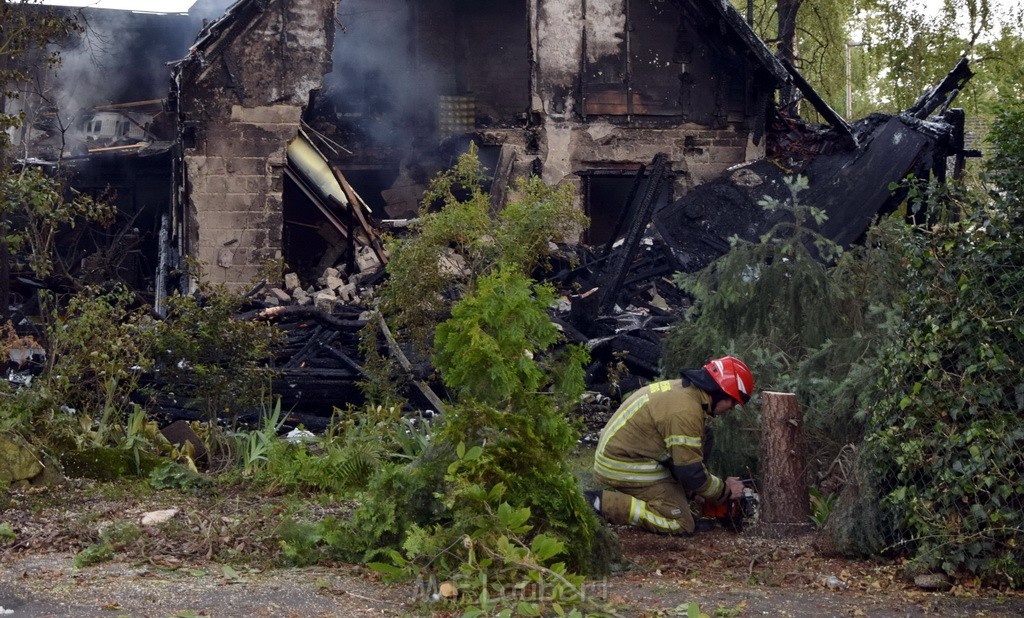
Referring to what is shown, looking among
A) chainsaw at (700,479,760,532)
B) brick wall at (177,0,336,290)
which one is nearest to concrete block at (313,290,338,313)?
brick wall at (177,0,336,290)

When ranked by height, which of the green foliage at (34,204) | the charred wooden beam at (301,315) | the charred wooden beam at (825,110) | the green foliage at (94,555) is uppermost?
the charred wooden beam at (825,110)

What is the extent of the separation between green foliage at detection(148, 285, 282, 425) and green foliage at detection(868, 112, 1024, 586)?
218 inches

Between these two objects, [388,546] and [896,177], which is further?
[896,177]

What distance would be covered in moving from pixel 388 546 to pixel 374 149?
13.4 meters

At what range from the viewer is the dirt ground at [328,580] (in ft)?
17.2

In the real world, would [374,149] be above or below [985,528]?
above

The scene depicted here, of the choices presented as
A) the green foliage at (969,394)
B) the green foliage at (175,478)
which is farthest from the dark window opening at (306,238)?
the green foliage at (969,394)

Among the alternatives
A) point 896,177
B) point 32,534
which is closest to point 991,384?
point 32,534

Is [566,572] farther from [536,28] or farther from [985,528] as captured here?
[536,28]

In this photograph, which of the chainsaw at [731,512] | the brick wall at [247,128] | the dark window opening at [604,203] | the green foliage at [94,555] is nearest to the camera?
the green foliage at [94,555]

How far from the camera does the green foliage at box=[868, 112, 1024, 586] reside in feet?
18.6

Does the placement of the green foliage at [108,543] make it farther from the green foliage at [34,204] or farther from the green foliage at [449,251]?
the green foliage at [34,204]

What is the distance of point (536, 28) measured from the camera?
16656 millimetres

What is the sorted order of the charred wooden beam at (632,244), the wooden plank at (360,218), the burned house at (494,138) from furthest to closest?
the wooden plank at (360,218) < the burned house at (494,138) < the charred wooden beam at (632,244)
